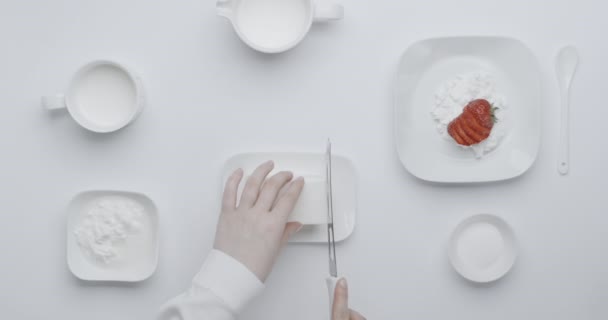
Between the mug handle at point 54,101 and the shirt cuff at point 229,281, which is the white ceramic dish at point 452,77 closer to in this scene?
the shirt cuff at point 229,281

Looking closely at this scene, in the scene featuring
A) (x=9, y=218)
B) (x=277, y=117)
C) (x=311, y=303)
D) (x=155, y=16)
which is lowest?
(x=311, y=303)

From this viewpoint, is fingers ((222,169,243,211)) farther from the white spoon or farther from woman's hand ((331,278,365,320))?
the white spoon

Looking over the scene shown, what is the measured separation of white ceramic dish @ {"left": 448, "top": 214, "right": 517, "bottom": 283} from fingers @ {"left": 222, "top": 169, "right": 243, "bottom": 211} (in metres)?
0.28

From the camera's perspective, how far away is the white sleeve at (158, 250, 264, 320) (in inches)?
25.9

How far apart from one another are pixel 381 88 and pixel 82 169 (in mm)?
417

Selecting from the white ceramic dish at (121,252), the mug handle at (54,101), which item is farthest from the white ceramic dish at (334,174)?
the mug handle at (54,101)

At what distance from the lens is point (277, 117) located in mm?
756

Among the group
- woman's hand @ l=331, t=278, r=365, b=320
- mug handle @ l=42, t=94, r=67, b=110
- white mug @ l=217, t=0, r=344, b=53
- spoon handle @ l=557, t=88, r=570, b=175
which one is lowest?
woman's hand @ l=331, t=278, r=365, b=320

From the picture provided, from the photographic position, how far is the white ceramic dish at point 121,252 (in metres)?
0.76

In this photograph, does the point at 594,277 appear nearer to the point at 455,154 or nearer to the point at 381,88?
the point at 455,154

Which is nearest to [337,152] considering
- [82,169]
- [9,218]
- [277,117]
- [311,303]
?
[277,117]

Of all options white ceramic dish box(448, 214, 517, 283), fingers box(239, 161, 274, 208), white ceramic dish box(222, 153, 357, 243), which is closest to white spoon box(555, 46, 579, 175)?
white ceramic dish box(448, 214, 517, 283)

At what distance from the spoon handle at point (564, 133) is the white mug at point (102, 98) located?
55 cm

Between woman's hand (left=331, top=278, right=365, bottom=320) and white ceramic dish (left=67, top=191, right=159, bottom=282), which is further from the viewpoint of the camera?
white ceramic dish (left=67, top=191, right=159, bottom=282)
